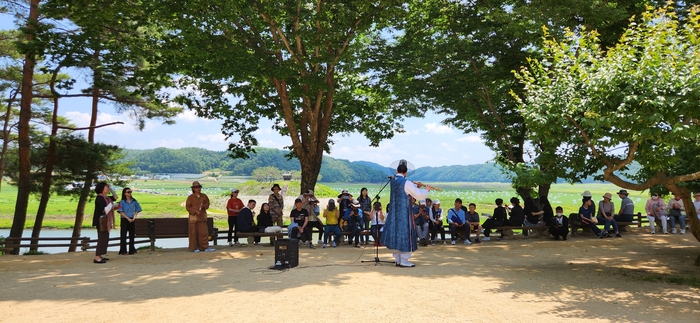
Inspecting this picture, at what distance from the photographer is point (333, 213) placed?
12422mm

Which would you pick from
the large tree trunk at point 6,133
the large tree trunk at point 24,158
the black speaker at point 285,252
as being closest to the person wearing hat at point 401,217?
the black speaker at point 285,252

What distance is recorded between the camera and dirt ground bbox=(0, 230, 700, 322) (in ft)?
18.8

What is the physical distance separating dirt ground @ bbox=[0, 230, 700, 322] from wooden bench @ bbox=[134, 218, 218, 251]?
960 mm

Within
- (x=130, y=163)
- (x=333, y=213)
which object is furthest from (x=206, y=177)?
(x=333, y=213)

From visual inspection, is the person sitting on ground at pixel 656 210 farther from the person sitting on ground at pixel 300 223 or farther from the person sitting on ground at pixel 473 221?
the person sitting on ground at pixel 300 223

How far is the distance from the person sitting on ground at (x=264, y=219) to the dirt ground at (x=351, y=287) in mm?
1205

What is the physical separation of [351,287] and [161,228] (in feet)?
21.9

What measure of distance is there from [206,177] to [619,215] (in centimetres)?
13374

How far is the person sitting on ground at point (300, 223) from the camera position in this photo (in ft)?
40.0

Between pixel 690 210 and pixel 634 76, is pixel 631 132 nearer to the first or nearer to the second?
pixel 634 76

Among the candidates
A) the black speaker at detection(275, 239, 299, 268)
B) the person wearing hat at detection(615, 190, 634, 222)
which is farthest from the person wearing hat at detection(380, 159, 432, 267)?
the person wearing hat at detection(615, 190, 634, 222)

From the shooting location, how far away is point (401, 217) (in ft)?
29.7

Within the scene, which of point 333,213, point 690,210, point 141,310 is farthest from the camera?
→ point 333,213

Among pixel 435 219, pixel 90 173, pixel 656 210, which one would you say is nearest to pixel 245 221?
pixel 435 219
